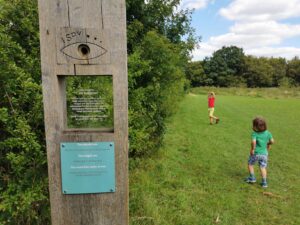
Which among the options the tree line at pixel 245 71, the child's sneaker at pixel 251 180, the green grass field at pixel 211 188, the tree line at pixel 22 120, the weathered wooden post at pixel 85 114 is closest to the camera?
the weathered wooden post at pixel 85 114

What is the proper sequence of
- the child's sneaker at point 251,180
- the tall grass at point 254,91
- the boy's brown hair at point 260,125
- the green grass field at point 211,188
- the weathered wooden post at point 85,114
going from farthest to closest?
the tall grass at point 254,91 → the child's sneaker at point 251,180 → the boy's brown hair at point 260,125 → the green grass field at point 211,188 → the weathered wooden post at point 85,114

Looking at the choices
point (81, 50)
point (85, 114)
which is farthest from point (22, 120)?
point (81, 50)

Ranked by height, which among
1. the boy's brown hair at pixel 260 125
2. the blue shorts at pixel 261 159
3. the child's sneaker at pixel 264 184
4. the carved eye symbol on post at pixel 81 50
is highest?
the carved eye symbol on post at pixel 81 50

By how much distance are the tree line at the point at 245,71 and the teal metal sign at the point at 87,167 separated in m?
69.2

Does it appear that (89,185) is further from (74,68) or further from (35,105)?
(35,105)

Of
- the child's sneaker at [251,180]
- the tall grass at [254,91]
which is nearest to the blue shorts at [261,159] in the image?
the child's sneaker at [251,180]

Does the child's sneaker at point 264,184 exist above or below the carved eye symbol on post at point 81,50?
below

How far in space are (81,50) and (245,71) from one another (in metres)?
79.7

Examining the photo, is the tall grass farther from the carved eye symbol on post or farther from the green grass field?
the carved eye symbol on post

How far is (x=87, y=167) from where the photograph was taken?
1.78 meters

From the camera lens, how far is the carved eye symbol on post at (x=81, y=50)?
1.66 meters

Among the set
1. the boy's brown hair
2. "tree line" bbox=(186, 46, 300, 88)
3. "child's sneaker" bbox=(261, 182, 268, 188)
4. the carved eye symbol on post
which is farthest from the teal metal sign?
"tree line" bbox=(186, 46, 300, 88)

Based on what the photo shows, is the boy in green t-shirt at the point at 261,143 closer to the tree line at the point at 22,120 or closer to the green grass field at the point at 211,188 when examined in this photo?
the green grass field at the point at 211,188

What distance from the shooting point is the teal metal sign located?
5.74 feet
